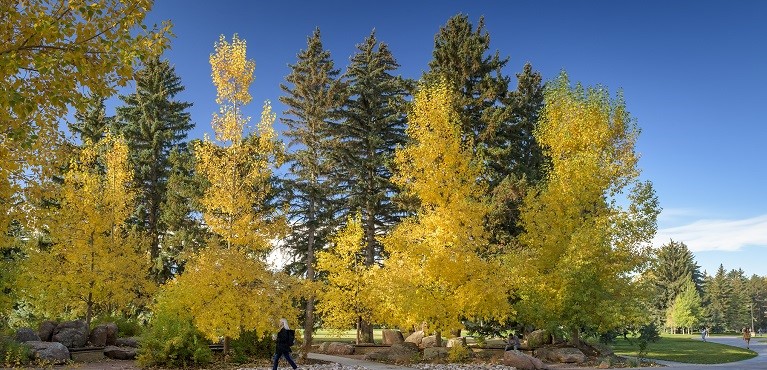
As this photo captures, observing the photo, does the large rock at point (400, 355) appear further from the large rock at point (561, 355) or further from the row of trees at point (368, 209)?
the large rock at point (561, 355)

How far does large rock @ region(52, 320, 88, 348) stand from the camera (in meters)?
19.1

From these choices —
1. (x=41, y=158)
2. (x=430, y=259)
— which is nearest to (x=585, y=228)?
(x=430, y=259)

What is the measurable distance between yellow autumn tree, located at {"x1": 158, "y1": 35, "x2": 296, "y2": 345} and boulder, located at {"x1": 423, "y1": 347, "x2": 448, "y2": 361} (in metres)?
5.82

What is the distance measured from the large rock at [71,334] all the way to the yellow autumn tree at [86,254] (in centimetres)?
263

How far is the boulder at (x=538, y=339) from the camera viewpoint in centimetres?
2306

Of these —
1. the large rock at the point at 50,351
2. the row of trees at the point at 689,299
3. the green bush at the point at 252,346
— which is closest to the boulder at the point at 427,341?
the green bush at the point at 252,346

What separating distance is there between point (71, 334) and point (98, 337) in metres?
1.01

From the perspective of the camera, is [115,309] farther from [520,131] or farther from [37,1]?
[37,1]

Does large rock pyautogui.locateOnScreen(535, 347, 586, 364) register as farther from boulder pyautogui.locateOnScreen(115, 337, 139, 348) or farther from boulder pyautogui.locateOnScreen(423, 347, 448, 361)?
boulder pyautogui.locateOnScreen(115, 337, 139, 348)

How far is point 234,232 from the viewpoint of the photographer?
17625 mm

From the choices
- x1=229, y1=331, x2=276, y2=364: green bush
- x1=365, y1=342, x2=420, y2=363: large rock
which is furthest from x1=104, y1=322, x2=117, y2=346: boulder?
x1=365, y1=342, x2=420, y2=363: large rock

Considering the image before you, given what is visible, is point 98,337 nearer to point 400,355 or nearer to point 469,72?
point 400,355

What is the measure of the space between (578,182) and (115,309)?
25.8 meters

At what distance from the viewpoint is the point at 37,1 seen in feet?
20.5
